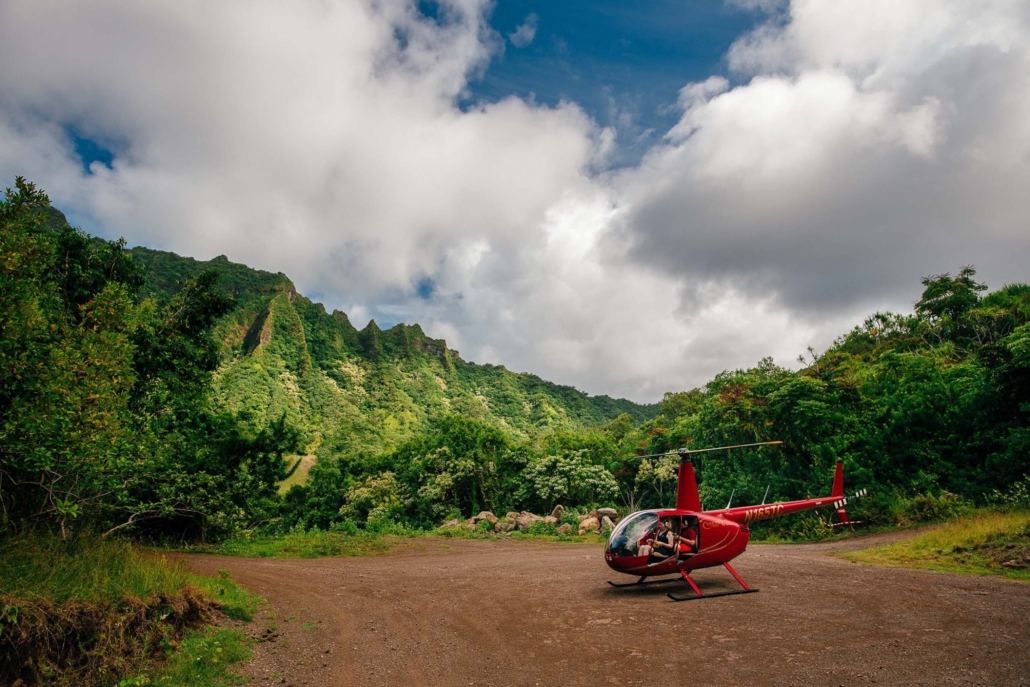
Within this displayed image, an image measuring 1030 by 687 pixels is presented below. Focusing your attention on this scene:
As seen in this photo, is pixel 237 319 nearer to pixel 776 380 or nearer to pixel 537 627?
pixel 776 380

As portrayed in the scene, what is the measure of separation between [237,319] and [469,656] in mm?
100638

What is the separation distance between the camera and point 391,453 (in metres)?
46.6

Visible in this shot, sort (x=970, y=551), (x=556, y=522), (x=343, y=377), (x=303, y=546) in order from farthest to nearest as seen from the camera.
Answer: (x=343, y=377), (x=556, y=522), (x=303, y=546), (x=970, y=551)

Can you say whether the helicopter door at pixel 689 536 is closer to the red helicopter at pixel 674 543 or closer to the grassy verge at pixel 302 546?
the red helicopter at pixel 674 543

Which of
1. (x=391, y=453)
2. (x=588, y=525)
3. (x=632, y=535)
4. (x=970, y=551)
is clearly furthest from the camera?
(x=391, y=453)

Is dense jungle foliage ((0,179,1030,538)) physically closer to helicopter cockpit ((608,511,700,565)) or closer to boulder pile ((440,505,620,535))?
boulder pile ((440,505,620,535))

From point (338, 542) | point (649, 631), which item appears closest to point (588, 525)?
point (338, 542)

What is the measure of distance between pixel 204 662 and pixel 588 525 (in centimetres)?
2140

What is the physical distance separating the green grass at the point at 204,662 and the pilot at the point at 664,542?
24.1 feet

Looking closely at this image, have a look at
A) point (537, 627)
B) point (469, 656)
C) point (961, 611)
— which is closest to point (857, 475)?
point (961, 611)

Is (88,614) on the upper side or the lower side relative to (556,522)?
upper

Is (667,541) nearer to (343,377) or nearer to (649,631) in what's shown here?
(649,631)

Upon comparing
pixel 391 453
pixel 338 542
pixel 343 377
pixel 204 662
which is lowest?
pixel 338 542

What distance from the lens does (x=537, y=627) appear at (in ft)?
27.9
